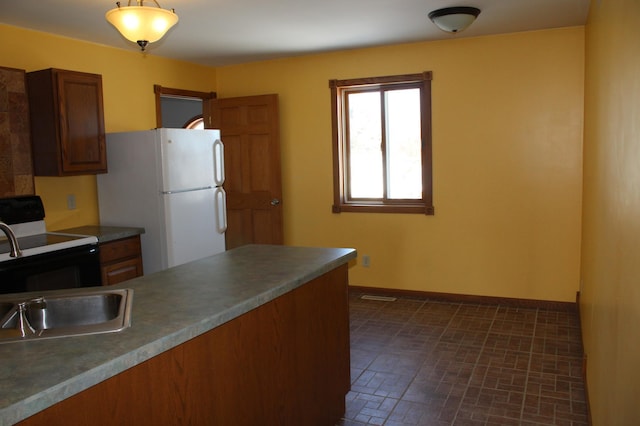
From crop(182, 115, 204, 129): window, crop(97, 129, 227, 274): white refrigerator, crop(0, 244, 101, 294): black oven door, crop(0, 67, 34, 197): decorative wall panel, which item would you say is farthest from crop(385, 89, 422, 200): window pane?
crop(182, 115, 204, 129): window

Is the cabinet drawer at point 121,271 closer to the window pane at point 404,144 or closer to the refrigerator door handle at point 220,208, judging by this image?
the refrigerator door handle at point 220,208

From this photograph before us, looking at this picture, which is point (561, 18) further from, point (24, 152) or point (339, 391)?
point (24, 152)

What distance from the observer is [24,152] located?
12.6ft

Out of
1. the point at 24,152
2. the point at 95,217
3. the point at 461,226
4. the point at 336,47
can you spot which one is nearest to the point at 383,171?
the point at 461,226

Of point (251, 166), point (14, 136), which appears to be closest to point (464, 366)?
point (251, 166)

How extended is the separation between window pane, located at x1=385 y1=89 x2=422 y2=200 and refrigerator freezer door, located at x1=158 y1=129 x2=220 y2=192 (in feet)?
5.51

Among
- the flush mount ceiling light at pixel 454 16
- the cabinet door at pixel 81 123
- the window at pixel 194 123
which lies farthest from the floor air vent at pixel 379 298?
the window at pixel 194 123

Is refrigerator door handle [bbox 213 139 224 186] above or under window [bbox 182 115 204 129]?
under

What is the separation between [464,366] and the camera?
139 inches

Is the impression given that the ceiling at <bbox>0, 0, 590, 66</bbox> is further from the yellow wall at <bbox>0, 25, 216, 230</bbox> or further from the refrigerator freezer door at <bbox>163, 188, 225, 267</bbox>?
the refrigerator freezer door at <bbox>163, 188, 225, 267</bbox>

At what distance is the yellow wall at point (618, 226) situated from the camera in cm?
143

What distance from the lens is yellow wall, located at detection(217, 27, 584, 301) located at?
14.7ft

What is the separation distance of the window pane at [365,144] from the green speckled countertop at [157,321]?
2.54 m

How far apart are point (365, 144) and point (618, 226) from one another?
3.60 m
